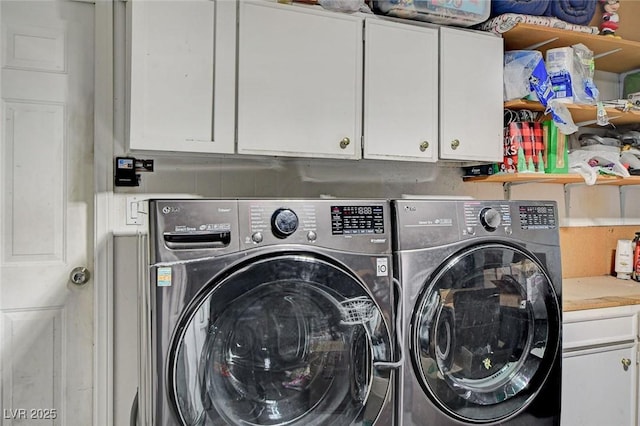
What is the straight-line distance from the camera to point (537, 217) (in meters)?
1.76

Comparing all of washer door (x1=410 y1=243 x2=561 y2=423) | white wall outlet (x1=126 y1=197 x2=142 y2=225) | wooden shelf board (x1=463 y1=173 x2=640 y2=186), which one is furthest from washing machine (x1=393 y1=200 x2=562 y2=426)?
white wall outlet (x1=126 y1=197 x2=142 y2=225)

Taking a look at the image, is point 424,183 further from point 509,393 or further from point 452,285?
point 509,393

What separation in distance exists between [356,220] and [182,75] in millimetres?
778

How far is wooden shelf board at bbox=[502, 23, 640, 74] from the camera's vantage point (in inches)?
85.7

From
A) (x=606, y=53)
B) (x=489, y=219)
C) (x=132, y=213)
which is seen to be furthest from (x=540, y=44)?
(x=132, y=213)

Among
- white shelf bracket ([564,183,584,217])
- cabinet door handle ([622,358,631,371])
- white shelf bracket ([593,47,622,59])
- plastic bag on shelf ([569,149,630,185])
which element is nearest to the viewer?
cabinet door handle ([622,358,631,371])

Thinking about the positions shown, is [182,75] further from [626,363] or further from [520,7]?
[626,363]

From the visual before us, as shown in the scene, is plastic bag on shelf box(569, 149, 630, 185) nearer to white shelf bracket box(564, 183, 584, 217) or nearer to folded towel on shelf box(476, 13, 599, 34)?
white shelf bracket box(564, 183, 584, 217)

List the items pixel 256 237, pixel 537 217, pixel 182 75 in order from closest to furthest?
pixel 256 237
pixel 182 75
pixel 537 217

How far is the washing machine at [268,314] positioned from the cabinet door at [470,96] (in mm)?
683

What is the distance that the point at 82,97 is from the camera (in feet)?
6.23

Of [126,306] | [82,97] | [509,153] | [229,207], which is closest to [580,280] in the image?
[509,153]

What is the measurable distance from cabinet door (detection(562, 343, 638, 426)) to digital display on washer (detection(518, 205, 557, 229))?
0.64 metres

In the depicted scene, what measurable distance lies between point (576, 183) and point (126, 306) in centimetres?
243
